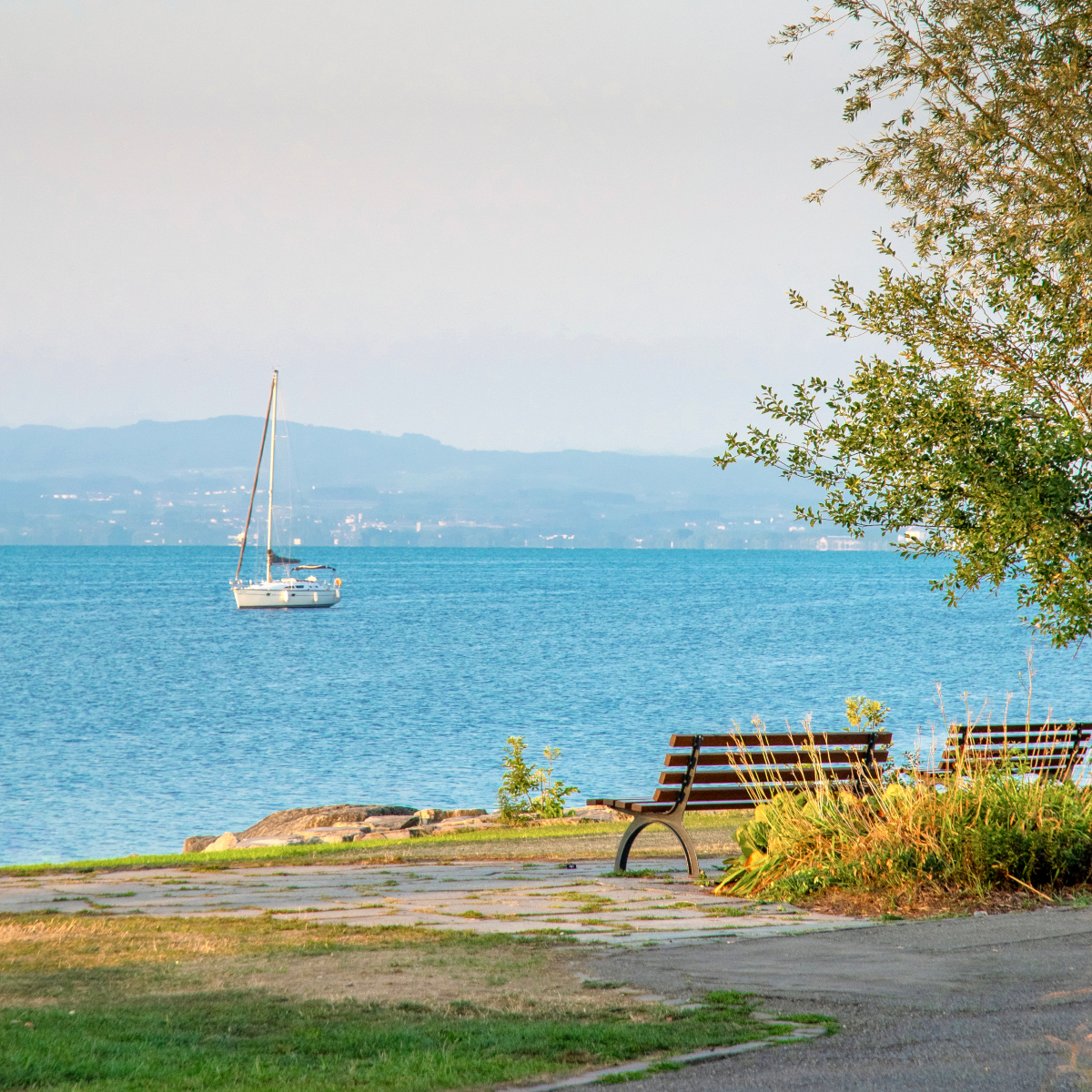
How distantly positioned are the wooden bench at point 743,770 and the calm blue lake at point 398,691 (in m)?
1.88

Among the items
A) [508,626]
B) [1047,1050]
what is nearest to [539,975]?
[1047,1050]

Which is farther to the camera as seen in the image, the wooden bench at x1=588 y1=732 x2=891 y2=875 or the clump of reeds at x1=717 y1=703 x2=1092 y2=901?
the wooden bench at x1=588 y1=732 x2=891 y2=875

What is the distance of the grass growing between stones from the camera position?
800 centimetres

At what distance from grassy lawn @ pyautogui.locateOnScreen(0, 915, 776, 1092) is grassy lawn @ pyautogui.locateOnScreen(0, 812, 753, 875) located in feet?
12.7

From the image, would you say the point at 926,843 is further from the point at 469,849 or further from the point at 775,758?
the point at 469,849

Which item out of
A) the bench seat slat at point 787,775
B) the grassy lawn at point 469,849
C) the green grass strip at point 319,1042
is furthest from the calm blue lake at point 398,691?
the green grass strip at point 319,1042

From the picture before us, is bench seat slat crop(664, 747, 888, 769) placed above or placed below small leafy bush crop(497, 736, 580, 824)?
above

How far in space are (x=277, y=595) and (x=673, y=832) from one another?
92.0 m

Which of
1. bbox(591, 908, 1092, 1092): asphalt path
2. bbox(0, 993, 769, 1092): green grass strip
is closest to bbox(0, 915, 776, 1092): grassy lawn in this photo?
bbox(0, 993, 769, 1092): green grass strip

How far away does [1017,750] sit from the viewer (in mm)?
9812

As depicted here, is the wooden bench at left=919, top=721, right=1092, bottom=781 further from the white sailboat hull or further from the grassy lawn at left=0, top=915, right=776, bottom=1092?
the white sailboat hull

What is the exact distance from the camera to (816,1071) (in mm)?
4461

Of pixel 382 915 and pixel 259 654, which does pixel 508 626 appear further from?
pixel 382 915

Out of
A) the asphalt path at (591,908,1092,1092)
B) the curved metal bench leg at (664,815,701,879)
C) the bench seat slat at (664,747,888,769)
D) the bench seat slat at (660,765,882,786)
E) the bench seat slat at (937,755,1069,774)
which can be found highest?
the bench seat slat at (937,755,1069,774)
